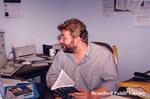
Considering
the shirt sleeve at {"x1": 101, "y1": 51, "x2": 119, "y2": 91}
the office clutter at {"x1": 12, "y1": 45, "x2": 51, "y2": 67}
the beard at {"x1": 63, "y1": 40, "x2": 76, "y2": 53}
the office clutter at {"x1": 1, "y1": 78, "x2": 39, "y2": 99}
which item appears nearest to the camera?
the office clutter at {"x1": 1, "y1": 78, "x2": 39, "y2": 99}

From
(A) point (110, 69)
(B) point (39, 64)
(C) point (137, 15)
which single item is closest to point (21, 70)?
(B) point (39, 64)

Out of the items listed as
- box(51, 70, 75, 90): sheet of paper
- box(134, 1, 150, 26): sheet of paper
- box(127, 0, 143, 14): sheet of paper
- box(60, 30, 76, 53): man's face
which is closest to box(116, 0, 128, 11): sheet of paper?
box(127, 0, 143, 14): sheet of paper

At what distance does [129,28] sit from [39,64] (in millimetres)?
1224

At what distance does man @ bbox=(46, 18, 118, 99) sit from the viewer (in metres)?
2.17

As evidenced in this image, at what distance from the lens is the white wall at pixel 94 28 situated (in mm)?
3385

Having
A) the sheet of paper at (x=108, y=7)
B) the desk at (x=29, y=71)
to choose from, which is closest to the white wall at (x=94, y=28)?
the sheet of paper at (x=108, y=7)

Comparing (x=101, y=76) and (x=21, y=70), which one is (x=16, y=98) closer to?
(x=101, y=76)

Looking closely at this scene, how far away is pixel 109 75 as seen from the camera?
6.94ft

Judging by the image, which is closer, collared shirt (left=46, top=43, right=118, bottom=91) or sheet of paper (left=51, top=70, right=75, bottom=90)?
sheet of paper (left=51, top=70, right=75, bottom=90)

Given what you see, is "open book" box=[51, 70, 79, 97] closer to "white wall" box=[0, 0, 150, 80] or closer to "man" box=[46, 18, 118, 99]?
"man" box=[46, 18, 118, 99]

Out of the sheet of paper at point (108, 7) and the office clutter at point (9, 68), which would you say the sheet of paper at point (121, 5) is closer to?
the sheet of paper at point (108, 7)

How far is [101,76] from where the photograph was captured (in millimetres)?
2178

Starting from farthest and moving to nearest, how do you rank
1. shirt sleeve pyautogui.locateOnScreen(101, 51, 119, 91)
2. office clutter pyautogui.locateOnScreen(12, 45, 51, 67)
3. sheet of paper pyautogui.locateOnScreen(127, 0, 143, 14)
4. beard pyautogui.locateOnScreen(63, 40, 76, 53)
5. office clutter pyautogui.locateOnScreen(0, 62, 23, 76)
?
sheet of paper pyautogui.locateOnScreen(127, 0, 143, 14) < office clutter pyautogui.locateOnScreen(12, 45, 51, 67) < office clutter pyautogui.locateOnScreen(0, 62, 23, 76) < beard pyautogui.locateOnScreen(63, 40, 76, 53) < shirt sleeve pyautogui.locateOnScreen(101, 51, 119, 91)

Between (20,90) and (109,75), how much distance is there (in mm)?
660
